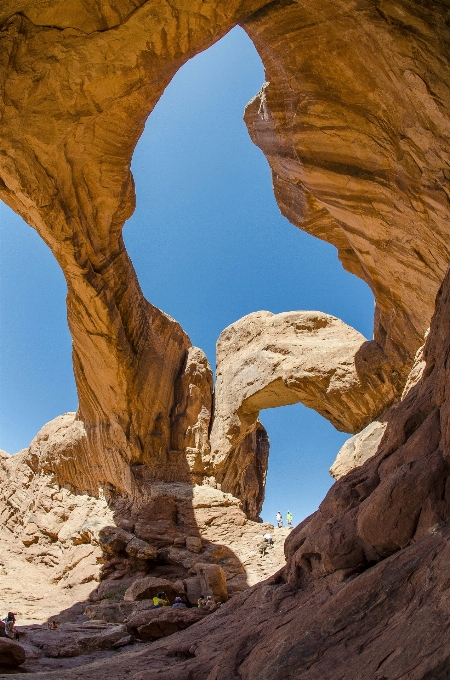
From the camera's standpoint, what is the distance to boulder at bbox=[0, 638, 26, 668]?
25.7 feet

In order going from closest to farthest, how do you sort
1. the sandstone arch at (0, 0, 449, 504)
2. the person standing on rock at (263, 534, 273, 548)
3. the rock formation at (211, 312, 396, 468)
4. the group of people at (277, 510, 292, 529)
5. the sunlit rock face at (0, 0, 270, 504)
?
the sandstone arch at (0, 0, 449, 504) < the sunlit rock face at (0, 0, 270, 504) < the rock formation at (211, 312, 396, 468) < the person standing on rock at (263, 534, 273, 548) < the group of people at (277, 510, 292, 529)

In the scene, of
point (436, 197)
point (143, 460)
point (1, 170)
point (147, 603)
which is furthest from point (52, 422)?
point (436, 197)

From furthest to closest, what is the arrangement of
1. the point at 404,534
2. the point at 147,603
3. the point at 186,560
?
1. the point at 186,560
2. the point at 147,603
3. the point at 404,534

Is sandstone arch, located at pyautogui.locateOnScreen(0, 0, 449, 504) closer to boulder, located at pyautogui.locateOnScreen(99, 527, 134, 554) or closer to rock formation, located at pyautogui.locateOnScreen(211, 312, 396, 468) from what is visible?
rock formation, located at pyautogui.locateOnScreen(211, 312, 396, 468)

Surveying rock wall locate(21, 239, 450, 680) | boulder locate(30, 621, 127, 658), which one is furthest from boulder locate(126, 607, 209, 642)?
rock wall locate(21, 239, 450, 680)

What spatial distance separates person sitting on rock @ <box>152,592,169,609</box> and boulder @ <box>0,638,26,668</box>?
4.62 meters

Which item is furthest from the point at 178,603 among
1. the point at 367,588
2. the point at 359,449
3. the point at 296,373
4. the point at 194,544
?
the point at 296,373

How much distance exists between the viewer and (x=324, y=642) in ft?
14.4

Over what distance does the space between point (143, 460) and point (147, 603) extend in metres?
7.65

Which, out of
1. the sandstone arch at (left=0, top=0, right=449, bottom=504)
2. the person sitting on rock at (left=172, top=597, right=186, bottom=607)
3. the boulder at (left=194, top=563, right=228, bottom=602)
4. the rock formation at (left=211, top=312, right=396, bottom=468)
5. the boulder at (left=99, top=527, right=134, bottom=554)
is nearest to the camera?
the sandstone arch at (left=0, top=0, right=449, bottom=504)

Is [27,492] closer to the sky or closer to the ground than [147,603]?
closer to the sky

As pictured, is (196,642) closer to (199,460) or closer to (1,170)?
(1,170)

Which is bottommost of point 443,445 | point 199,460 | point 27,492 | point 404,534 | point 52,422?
point 404,534

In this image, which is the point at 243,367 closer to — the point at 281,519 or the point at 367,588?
the point at 281,519
